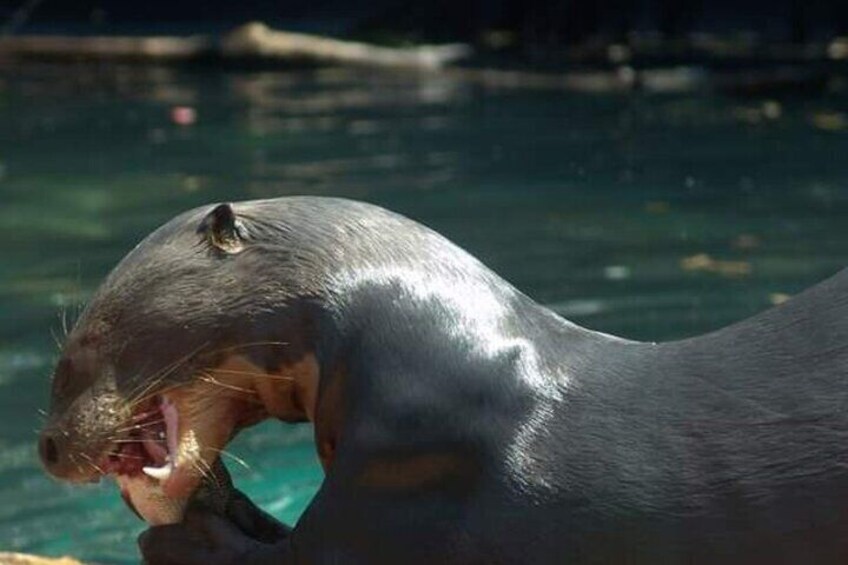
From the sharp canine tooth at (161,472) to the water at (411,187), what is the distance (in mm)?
1787

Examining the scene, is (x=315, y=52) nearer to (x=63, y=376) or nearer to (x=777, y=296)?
(x=777, y=296)

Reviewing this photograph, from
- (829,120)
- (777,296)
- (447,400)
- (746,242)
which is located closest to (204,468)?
(447,400)

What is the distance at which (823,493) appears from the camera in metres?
3.06

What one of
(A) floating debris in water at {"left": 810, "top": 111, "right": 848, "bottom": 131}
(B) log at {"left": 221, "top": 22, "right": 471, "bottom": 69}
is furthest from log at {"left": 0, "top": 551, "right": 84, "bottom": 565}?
(B) log at {"left": 221, "top": 22, "right": 471, "bottom": 69}

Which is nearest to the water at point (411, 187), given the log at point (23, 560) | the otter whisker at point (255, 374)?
the log at point (23, 560)

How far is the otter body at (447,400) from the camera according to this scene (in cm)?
314

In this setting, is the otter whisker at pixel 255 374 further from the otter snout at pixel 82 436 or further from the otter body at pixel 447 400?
the otter snout at pixel 82 436

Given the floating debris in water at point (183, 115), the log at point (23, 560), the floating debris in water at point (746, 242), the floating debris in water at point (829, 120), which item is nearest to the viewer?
the log at point (23, 560)

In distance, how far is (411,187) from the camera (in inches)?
428

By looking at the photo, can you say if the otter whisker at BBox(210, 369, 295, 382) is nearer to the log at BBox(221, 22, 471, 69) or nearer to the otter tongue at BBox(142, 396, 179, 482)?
the otter tongue at BBox(142, 396, 179, 482)

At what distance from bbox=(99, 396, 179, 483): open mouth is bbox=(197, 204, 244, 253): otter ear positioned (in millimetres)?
274

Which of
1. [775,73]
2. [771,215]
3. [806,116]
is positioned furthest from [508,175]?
[775,73]

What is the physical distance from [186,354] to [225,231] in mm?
212

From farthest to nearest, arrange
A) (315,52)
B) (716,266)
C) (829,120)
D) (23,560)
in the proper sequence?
(315,52)
(829,120)
(716,266)
(23,560)
